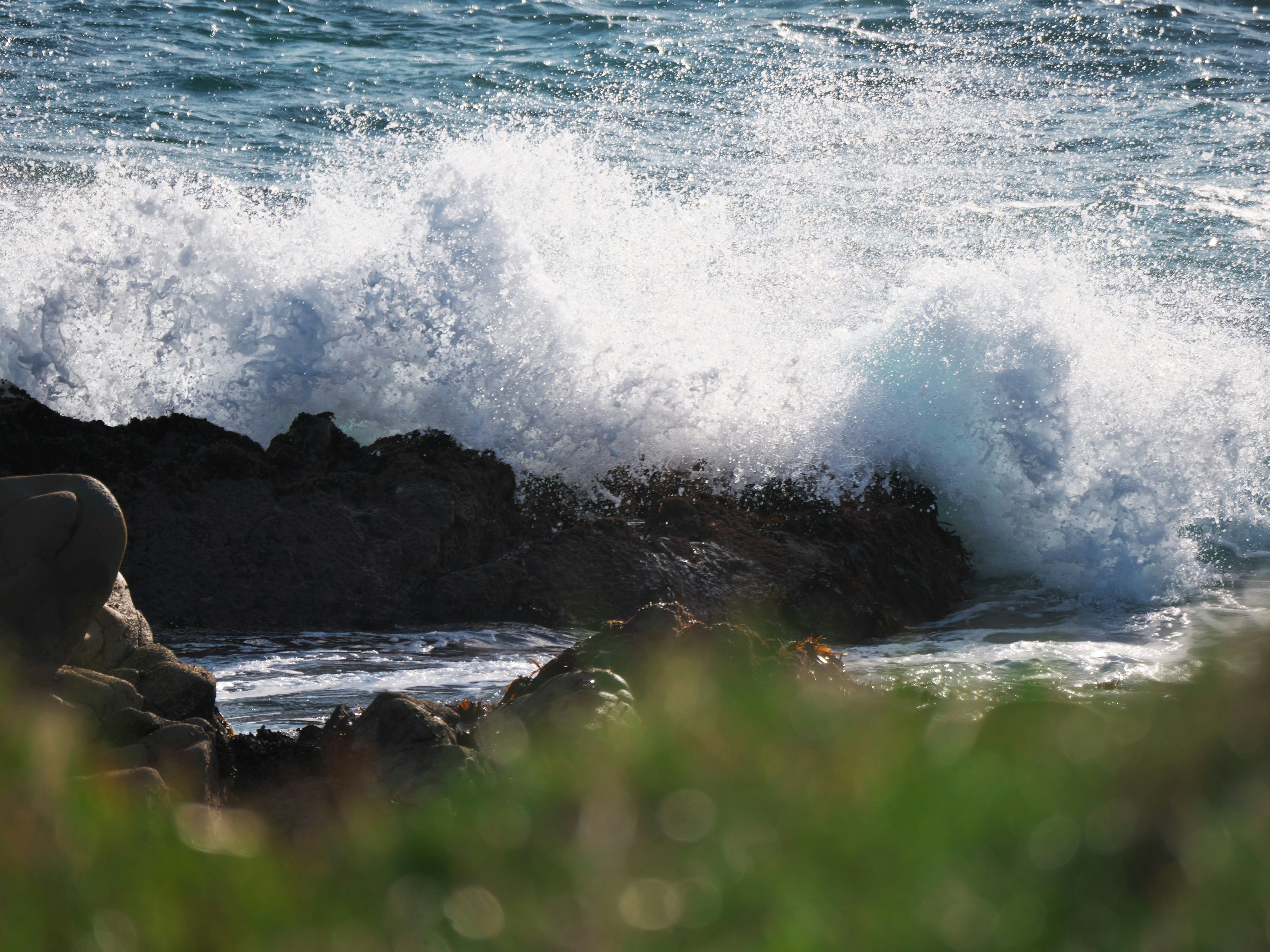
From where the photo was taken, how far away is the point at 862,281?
1210 cm

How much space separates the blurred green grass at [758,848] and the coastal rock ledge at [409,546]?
5.12 metres

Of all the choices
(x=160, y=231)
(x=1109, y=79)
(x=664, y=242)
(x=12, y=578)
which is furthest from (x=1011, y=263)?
(x=1109, y=79)

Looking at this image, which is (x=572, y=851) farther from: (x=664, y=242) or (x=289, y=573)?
(x=664, y=242)

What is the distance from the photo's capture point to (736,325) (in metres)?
9.26

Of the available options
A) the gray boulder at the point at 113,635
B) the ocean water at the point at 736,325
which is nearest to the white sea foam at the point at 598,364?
the ocean water at the point at 736,325

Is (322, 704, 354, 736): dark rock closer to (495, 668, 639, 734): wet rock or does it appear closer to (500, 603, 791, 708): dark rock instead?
(500, 603, 791, 708): dark rock

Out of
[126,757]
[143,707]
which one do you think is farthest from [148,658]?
[126,757]

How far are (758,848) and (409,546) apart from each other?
5929 mm

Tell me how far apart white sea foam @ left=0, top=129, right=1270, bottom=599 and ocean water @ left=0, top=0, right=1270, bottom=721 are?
1.0 inches

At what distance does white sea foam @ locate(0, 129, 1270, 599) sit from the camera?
806cm

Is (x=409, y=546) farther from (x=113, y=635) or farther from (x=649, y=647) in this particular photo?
(x=649, y=647)

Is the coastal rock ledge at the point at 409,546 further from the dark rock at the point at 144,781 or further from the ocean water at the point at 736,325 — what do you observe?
the dark rock at the point at 144,781

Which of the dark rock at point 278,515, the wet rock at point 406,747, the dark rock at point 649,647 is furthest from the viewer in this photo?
the dark rock at point 278,515

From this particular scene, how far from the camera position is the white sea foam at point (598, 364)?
8.06 meters
